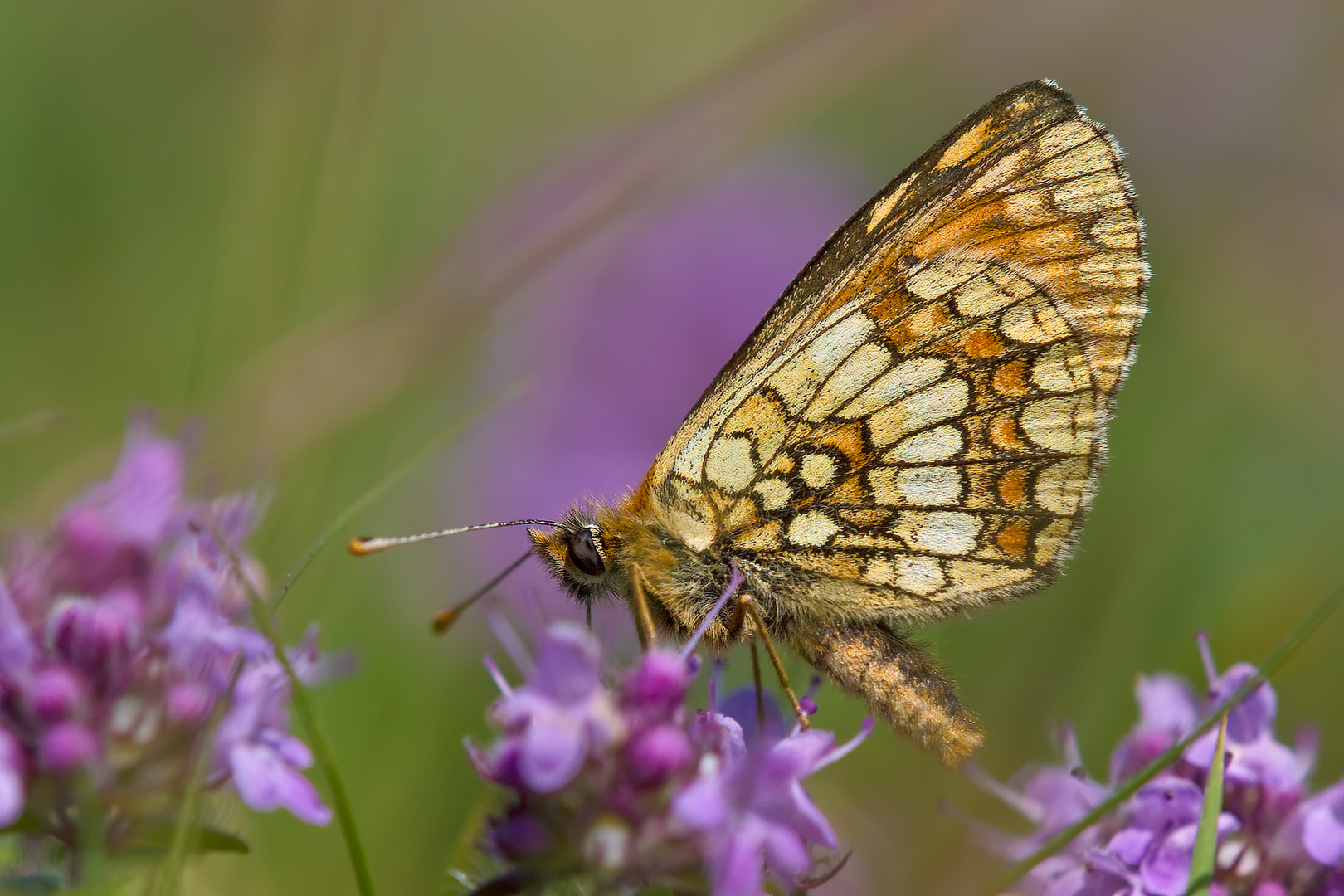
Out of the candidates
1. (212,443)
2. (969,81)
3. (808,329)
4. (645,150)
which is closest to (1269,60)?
(969,81)

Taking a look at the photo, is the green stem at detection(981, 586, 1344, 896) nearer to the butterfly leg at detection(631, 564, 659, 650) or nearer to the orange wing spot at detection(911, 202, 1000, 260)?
the butterfly leg at detection(631, 564, 659, 650)

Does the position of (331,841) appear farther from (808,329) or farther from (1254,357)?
(1254,357)

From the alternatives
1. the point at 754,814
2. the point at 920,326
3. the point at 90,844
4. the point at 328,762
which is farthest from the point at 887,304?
the point at 90,844

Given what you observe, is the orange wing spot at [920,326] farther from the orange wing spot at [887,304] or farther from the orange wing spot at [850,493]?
the orange wing spot at [850,493]

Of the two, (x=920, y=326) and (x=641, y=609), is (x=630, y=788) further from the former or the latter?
(x=920, y=326)

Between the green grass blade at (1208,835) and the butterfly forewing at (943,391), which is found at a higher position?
the butterfly forewing at (943,391)

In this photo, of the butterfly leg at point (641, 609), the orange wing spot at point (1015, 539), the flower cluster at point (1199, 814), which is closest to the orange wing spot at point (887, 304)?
the orange wing spot at point (1015, 539)

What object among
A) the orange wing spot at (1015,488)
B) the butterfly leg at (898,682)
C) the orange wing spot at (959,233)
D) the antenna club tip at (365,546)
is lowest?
the butterfly leg at (898,682)

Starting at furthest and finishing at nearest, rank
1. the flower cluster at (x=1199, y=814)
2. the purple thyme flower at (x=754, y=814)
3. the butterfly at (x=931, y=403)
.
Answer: the butterfly at (x=931, y=403)
the flower cluster at (x=1199, y=814)
the purple thyme flower at (x=754, y=814)

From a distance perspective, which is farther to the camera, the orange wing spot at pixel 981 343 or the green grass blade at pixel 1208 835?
the orange wing spot at pixel 981 343
